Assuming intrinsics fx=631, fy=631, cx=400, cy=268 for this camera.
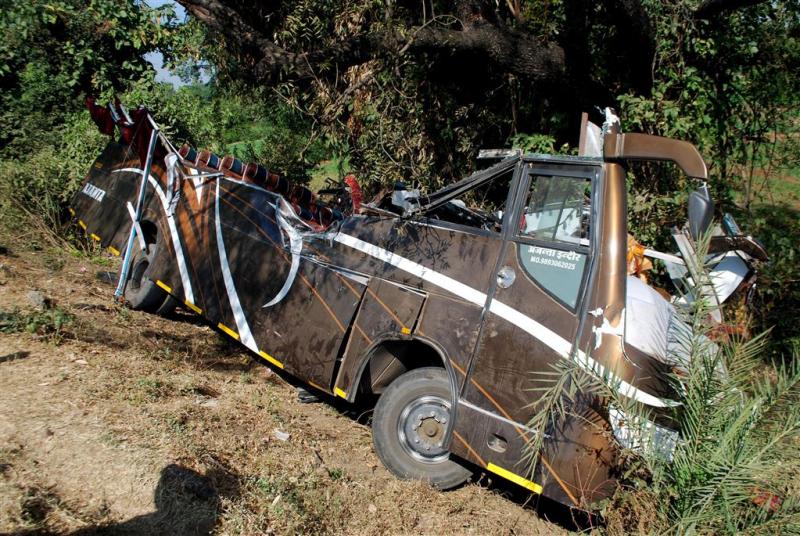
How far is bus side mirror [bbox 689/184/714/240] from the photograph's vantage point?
3955 mm

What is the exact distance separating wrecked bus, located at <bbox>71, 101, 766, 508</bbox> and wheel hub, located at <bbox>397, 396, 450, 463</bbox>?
1cm

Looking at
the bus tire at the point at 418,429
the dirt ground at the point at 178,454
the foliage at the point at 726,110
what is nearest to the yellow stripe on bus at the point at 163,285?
the dirt ground at the point at 178,454

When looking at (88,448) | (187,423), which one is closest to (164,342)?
(187,423)

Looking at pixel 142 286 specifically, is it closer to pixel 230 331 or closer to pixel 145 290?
pixel 145 290

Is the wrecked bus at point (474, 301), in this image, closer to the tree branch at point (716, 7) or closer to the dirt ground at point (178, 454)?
the dirt ground at point (178, 454)

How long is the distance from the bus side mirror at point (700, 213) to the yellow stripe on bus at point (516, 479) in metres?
1.94

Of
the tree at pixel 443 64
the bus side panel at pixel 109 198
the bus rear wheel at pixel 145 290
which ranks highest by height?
the tree at pixel 443 64

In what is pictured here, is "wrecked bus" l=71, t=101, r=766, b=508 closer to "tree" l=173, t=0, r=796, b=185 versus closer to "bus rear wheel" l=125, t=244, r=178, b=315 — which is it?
"bus rear wheel" l=125, t=244, r=178, b=315

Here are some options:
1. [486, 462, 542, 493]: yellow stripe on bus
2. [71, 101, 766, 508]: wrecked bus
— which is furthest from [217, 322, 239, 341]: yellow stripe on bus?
[486, 462, 542, 493]: yellow stripe on bus

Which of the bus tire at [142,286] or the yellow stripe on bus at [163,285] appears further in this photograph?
the bus tire at [142,286]

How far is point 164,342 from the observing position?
689cm

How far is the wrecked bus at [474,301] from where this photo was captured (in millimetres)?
4148

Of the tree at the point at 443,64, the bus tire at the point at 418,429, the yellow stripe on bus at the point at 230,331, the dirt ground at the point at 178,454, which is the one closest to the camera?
the dirt ground at the point at 178,454

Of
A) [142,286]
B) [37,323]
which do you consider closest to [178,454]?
[37,323]
